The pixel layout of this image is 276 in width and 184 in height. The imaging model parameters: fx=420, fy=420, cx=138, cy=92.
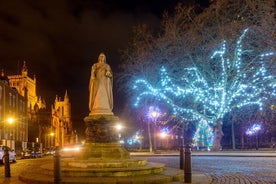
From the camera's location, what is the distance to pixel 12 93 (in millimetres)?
68875

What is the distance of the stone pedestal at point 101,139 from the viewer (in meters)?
16.3

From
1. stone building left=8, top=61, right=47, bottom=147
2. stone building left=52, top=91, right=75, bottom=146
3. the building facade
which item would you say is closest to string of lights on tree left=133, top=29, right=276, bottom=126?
the building facade

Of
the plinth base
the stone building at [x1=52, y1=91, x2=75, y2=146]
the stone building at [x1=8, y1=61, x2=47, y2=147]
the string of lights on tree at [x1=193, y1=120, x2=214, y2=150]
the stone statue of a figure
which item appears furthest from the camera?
the stone building at [x1=52, y1=91, x2=75, y2=146]

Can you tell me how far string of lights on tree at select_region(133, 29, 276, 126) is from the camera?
34438 millimetres

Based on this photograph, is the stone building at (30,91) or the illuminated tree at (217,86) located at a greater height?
the stone building at (30,91)

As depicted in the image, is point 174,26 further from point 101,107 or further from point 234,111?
point 101,107

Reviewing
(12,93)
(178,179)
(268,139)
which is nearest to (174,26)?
(178,179)

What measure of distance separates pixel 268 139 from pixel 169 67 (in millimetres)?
28059

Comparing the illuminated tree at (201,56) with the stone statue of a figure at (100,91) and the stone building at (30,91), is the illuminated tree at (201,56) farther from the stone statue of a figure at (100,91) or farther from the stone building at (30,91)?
the stone building at (30,91)

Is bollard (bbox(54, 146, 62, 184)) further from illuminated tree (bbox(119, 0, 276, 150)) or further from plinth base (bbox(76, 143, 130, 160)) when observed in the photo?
illuminated tree (bbox(119, 0, 276, 150))

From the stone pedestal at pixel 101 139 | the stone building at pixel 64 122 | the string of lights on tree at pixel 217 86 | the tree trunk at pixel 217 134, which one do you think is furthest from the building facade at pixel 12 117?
the stone building at pixel 64 122

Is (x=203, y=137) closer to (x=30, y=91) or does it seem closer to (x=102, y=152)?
(x=102, y=152)

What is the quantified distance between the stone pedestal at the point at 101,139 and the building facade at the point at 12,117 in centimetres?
3926

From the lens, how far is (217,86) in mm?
36906
